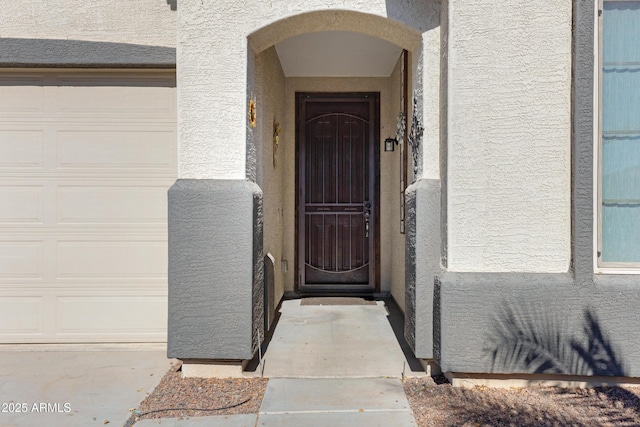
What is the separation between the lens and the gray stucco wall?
128 inches

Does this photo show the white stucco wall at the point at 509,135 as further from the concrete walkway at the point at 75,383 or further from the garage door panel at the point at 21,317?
the garage door panel at the point at 21,317

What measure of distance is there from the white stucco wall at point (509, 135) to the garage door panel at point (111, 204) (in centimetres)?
282

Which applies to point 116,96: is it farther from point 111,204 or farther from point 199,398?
point 199,398

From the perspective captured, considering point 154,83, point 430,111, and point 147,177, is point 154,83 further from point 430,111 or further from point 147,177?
point 430,111

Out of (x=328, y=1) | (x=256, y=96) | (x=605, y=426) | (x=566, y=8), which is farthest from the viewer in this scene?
(x=256, y=96)

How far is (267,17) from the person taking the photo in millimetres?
3584

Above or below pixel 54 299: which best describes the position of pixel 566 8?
above

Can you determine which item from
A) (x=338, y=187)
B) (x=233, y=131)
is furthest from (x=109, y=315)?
(x=338, y=187)

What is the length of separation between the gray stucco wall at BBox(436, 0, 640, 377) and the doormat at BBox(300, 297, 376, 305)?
2816 millimetres

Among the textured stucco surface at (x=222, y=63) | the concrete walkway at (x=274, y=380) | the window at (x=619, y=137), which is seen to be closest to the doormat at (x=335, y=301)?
the concrete walkway at (x=274, y=380)

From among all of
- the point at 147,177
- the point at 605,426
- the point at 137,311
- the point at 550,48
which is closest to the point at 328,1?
the point at 550,48

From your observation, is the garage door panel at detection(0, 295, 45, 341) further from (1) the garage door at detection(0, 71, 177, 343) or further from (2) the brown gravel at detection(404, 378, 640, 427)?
(2) the brown gravel at detection(404, 378, 640, 427)

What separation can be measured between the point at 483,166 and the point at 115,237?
350 cm

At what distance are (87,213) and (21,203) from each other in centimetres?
66
